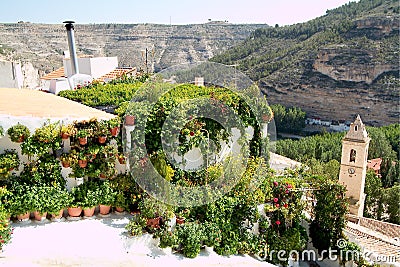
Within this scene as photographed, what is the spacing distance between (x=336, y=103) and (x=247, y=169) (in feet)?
194

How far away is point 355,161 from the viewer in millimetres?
16328

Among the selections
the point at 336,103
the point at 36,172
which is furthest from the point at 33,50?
the point at 36,172

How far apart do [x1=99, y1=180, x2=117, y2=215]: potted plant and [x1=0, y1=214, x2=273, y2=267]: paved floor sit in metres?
0.19

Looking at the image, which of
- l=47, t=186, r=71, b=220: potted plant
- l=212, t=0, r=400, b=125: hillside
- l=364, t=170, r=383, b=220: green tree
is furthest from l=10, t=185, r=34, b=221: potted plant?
l=212, t=0, r=400, b=125: hillside

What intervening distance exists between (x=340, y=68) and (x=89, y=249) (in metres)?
62.5

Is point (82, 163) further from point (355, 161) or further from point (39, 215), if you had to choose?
point (355, 161)

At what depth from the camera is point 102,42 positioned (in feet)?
247

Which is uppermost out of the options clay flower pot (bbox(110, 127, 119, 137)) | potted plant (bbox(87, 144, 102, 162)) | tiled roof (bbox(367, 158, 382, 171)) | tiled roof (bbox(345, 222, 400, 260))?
clay flower pot (bbox(110, 127, 119, 137))

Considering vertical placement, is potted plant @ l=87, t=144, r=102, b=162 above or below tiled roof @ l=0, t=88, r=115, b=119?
below

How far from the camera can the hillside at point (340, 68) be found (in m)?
56.8

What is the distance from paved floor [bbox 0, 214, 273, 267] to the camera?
5266mm

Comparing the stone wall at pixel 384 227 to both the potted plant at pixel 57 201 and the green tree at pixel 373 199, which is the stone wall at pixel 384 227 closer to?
the green tree at pixel 373 199

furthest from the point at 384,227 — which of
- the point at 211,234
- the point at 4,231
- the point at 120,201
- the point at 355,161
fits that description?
the point at 4,231

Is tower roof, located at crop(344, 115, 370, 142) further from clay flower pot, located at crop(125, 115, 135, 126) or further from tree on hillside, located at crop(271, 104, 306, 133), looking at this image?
tree on hillside, located at crop(271, 104, 306, 133)
